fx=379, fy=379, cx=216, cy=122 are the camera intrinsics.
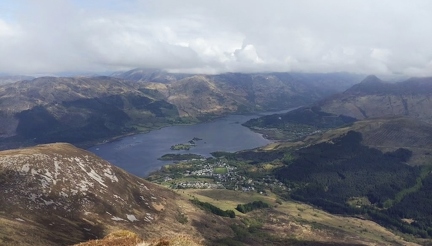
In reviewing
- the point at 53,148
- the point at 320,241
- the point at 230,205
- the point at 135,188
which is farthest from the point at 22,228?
the point at 230,205

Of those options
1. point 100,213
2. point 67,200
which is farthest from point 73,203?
point 100,213

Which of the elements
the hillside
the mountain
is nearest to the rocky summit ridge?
the mountain

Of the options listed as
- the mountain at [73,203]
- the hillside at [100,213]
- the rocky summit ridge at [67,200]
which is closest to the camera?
the rocky summit ridge at [67,200]

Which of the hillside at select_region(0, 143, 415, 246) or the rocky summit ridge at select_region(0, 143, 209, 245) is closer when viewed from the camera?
the rocky summit ridge at select_region(0, 143, 209, 245)

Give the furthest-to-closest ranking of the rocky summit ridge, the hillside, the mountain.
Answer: the mountain, the hillside, the rocky summit ridge

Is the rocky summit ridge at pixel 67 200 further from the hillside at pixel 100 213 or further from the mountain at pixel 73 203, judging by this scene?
the hillside at pixel 100 213

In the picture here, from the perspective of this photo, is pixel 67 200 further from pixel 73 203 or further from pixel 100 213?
pixel 100 213

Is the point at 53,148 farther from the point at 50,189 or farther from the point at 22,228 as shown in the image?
the point at 22,228

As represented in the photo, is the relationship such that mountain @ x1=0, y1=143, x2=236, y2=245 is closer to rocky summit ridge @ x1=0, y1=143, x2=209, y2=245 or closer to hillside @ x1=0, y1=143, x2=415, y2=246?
rocky summit ridge @ x1=0, y1=143, x2=209, y2=245

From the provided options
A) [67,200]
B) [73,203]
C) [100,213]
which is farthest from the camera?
[100,213]

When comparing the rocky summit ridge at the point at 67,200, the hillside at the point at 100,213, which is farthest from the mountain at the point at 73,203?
the hillside at the point at 100,213

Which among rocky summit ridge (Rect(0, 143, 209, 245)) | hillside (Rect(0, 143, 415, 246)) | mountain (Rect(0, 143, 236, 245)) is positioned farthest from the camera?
mountain (Rect(0, 143, 236, 245))
